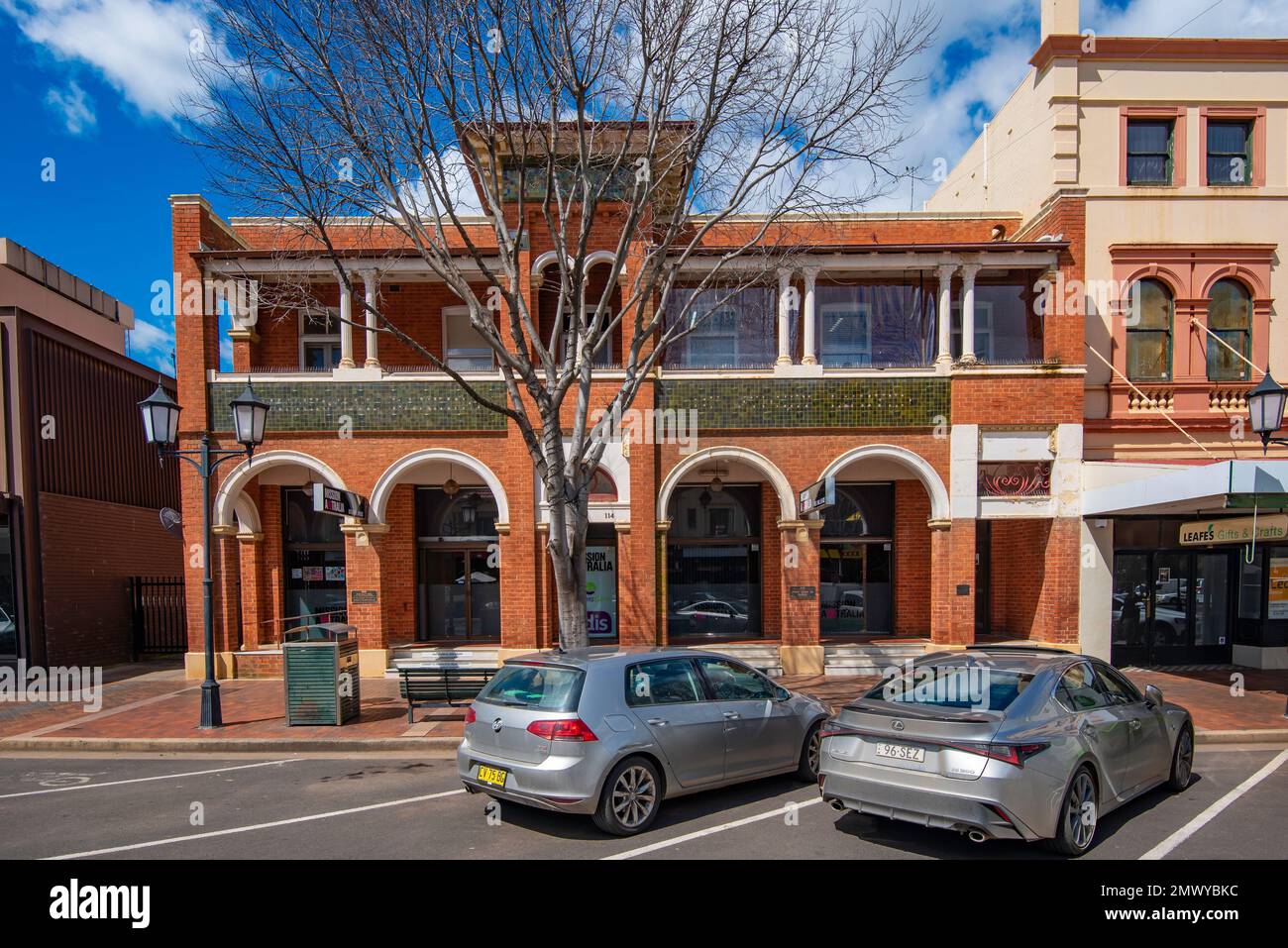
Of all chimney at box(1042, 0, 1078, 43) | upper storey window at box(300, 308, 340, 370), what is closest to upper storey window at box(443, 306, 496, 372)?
upper storey window at box(300, 308, 340, 370)

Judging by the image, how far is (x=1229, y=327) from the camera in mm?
13773

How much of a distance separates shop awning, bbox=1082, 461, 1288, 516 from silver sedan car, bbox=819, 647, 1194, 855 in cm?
444

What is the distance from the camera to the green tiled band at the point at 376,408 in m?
13.3

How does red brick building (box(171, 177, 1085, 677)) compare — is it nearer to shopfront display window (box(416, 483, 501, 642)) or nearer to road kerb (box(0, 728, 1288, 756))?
shopfront display window (box(416, 483, 501, 642))

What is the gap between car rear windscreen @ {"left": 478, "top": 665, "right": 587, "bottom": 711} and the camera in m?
5.88

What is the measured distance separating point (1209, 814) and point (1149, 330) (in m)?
10.4

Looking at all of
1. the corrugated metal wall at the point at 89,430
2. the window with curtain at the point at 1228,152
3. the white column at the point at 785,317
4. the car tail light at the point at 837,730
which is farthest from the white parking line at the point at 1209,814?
the corrugated metal wall at the point at 89,430

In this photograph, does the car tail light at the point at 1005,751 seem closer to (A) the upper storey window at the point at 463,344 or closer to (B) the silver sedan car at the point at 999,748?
(B) the silver sedan car at the point at 999,748

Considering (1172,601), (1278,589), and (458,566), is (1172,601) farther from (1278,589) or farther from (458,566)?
(458,566)

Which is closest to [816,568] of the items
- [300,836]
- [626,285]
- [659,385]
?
[659,385]

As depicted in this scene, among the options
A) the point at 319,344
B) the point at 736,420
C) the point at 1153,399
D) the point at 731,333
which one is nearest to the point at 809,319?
the point at 731,333

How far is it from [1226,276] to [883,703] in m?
13.3

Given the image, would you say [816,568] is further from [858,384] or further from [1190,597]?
[1190,597]

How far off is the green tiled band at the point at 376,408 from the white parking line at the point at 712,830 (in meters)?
8.68
